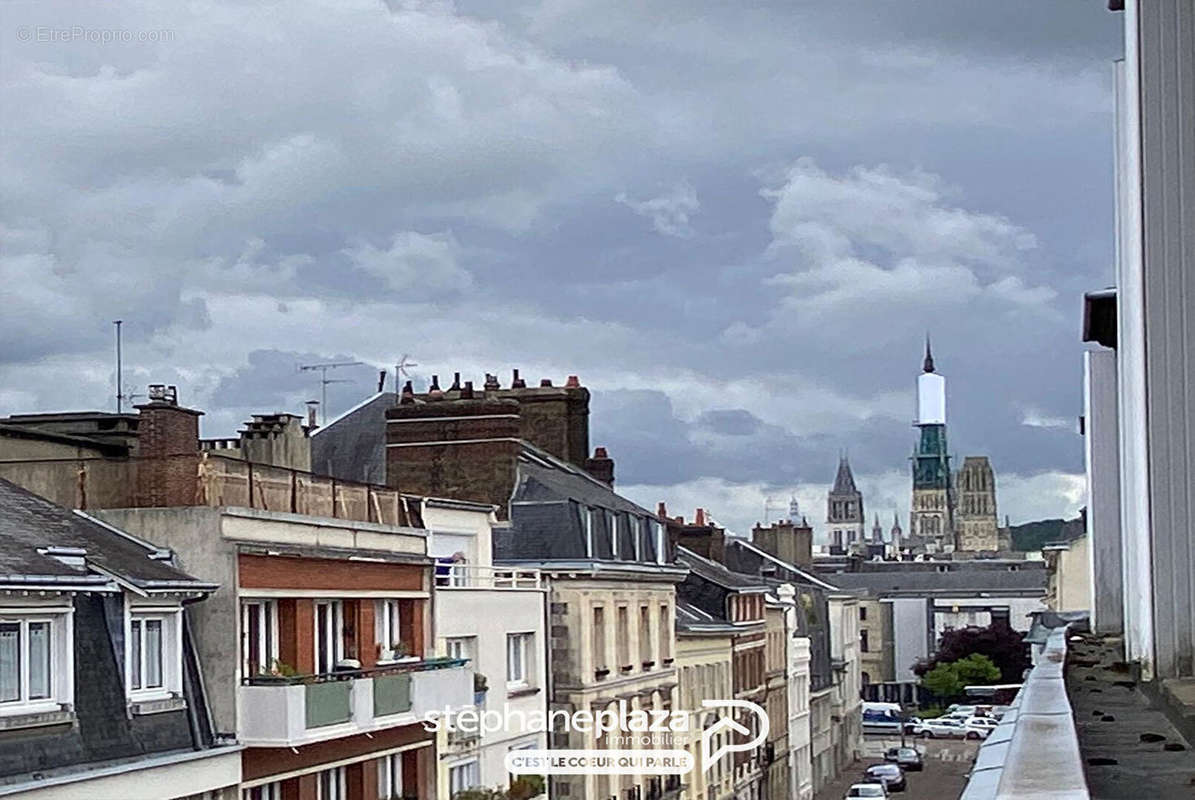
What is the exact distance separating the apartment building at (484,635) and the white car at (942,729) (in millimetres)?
61628

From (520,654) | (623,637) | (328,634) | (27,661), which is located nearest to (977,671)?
(623,637)

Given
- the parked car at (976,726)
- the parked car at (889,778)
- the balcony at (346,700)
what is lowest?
the parked car at (976,726)

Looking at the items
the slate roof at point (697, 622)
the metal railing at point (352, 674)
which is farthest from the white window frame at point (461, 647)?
the slate roof at point (697, 622)

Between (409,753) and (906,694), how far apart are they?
318ft

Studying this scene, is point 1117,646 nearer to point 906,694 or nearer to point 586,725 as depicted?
point 586,725

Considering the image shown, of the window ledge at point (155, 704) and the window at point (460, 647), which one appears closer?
the window ledge at point (155, 704)

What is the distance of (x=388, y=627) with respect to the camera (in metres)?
25.6

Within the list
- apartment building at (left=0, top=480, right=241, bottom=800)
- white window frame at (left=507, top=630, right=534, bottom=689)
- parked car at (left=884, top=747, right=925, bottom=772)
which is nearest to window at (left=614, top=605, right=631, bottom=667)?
white window frame at (left=507, top=630, right=534, bottom=689)

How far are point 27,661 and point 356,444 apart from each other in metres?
25.0

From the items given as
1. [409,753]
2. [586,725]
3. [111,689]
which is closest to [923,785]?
[586,725]

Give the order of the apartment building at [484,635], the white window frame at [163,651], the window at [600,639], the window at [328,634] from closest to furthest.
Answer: the white window frame at [163,651]
the window at [328,634]
the apartment building at [484,635]
the window at [600,639]

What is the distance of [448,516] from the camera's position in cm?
3148

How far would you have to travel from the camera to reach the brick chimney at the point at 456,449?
38.4m

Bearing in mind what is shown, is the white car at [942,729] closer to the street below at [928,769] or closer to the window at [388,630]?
the street below at [928,769]
